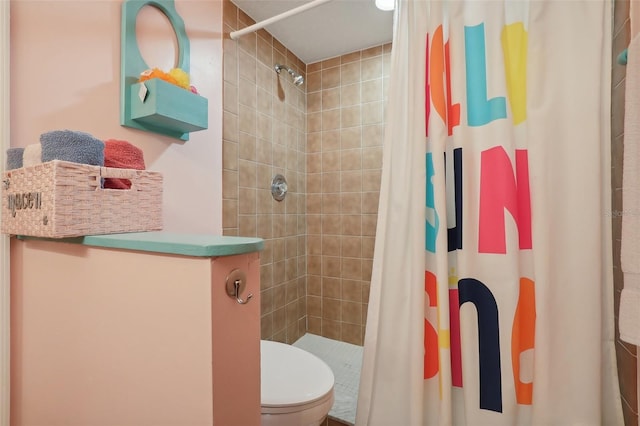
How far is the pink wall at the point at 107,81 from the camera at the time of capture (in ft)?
2.76

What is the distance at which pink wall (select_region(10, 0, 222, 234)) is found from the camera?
2.76ft

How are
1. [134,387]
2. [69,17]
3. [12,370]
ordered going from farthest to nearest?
[69,17]
[12,370]
[134,387]

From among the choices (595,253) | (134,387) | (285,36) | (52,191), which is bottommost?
(134,387)

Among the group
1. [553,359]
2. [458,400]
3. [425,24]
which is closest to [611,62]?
[425,24]

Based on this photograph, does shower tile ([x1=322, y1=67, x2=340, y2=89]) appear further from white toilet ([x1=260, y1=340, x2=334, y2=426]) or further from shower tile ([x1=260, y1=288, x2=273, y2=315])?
white toilet ([x1=260, y1=340, x2=334, y2=426])

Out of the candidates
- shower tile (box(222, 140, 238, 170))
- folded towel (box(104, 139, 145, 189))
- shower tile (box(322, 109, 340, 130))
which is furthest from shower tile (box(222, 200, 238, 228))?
shower tile (box(322, 109, 340, 130))

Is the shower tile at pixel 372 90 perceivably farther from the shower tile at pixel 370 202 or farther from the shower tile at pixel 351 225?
the shower tile at pixel 351 225

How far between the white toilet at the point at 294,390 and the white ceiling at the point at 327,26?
1.59 metres

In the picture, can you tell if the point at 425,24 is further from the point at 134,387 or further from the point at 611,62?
the point at 134,387

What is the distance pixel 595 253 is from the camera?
2.66ft

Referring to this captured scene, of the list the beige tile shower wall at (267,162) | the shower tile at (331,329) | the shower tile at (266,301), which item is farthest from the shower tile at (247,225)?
the shower tile at (331,329)

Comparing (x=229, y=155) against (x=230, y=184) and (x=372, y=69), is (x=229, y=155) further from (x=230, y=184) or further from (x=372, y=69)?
(x=372, y=69)

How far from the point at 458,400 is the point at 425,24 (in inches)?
47.6

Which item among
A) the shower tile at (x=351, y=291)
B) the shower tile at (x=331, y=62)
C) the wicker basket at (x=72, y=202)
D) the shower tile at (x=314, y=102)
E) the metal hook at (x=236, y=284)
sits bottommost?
the shower tile at (x=351, y=291)
